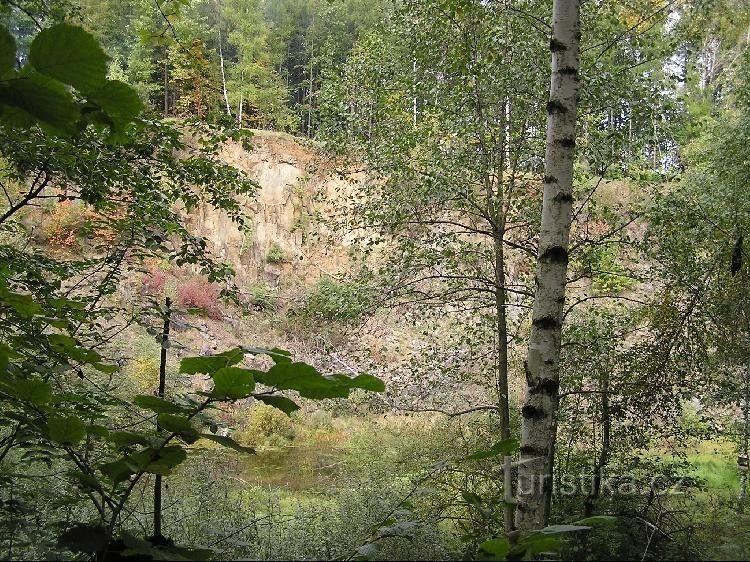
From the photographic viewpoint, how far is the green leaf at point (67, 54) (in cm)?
71

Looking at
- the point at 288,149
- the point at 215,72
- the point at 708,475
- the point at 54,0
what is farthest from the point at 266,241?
the point at 54,0

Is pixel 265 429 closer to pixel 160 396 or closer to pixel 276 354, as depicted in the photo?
pixel 160 396

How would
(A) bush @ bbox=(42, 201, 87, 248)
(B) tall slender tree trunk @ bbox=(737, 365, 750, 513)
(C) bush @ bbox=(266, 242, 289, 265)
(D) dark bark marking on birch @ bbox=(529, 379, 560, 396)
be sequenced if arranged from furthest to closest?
1. (C) bush @ bbox=(266, 242, 289, 265)
2. (A) bush @ bbox=(42, 201, 87, 248)
3. (B) tall slender tree trunk @ bbox=(737, 365, 750, 513)
4. (D) dark bark marking on birch @ bbox=(529, 379, 560, 396)

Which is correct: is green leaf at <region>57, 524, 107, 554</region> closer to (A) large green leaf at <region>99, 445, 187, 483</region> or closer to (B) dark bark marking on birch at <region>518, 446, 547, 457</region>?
(A) large green leaf at <region>99, 445, 187, 483</region>

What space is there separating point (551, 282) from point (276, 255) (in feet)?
59.0

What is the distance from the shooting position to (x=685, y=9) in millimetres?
4926

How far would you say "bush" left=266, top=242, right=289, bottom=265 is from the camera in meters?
19.9

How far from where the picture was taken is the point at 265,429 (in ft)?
40.5

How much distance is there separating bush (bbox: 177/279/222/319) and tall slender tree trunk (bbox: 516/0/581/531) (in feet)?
49.8

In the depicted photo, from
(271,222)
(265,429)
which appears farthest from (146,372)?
(271,222)

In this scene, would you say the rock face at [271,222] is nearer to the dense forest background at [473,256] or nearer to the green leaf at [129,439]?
the dense forest background at [473,256]

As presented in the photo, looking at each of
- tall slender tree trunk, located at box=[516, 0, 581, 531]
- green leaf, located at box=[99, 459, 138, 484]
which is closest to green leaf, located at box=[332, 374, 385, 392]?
green leaf, located at box=[99, 459, 138, 484]

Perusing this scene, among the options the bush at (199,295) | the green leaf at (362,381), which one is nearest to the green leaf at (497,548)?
the green leaf at (362,381)

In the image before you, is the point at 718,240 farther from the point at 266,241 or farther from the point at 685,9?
the point at 266,241
